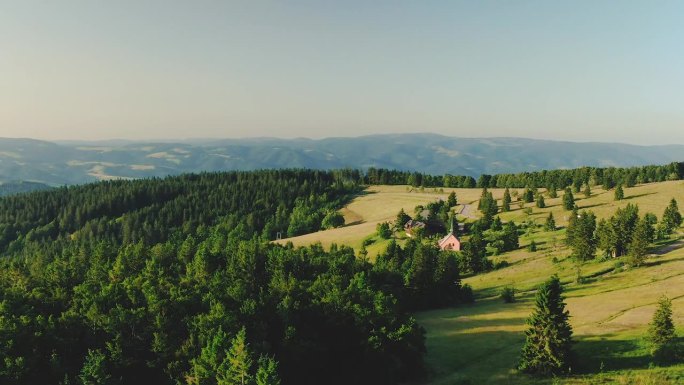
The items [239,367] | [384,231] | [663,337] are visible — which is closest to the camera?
[239,367]

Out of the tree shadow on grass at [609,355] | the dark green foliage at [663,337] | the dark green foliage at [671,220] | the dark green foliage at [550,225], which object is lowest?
the tree shadow on grass at [609,355]

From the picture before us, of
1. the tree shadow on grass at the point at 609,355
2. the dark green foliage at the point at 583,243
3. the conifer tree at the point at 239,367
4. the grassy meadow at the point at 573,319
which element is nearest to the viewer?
the conifer tree at the point at 239,367

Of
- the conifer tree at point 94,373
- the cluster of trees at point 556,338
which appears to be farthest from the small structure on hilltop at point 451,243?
the conifer tree at point 94,373

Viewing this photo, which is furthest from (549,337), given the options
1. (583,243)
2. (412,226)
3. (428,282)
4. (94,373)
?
(412,226)

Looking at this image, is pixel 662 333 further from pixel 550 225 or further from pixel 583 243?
pixel 550 225

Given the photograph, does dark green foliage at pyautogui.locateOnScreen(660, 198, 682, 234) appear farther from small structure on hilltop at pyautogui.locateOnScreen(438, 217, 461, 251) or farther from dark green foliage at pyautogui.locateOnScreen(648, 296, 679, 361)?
dark green foliage at pyautogui.locateOnScreen(648, 296, 679, 361)

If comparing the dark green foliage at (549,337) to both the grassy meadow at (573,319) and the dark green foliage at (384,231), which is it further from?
the dark green foliage at (384,231)

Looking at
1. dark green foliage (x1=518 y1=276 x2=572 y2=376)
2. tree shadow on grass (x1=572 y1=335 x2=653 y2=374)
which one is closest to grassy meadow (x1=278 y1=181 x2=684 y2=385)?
tree shadow on grass (x1=572 y1=335 x2=653 y2=374)
